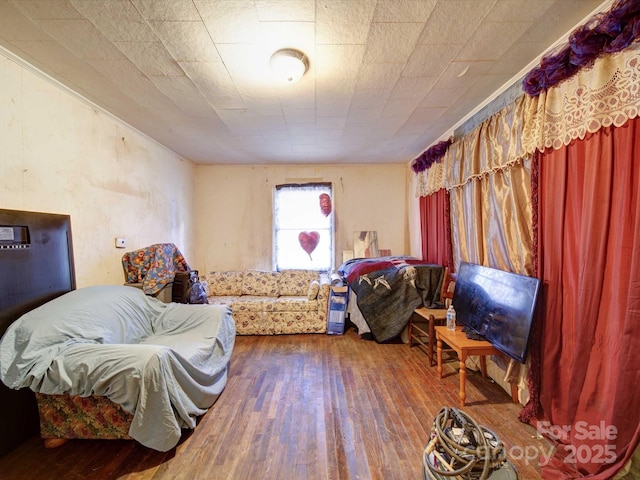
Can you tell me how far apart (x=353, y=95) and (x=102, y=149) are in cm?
240

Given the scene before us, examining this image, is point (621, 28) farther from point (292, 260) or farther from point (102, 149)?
point (292, 260)

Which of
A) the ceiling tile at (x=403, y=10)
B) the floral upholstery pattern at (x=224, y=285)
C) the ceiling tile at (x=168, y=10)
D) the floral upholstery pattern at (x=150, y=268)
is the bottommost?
the floral upholstery pattern at (x=224, y=285)

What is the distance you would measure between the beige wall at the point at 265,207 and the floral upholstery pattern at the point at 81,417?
10.4ft

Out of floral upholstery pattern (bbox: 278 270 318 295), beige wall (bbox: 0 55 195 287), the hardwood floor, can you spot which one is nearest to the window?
floral upholstery pattern (bbox: 278 270 318 295)

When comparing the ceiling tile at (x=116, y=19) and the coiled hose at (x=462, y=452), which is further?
the ceiling tile at (x=116, y=19)

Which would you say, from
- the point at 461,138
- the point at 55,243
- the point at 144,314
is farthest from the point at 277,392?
the point at 461,138

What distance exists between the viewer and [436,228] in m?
3.53

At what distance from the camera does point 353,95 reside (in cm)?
235

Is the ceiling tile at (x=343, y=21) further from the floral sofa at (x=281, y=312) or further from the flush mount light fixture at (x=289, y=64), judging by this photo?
the floral sofa at (x=281, y=312)

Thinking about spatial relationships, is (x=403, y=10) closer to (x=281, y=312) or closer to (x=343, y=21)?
(x=343, y=21)

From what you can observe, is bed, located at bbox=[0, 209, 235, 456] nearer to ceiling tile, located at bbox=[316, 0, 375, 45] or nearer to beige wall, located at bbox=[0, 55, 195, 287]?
beige wall, located at bbox=[0, 55, 195, 287]

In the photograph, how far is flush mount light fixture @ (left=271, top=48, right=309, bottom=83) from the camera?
5.82 feet

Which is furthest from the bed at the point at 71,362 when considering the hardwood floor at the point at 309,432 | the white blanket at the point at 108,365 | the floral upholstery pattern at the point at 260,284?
the floral upholstery pattern at the point at 260,284

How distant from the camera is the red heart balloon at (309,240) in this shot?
4.68 m
